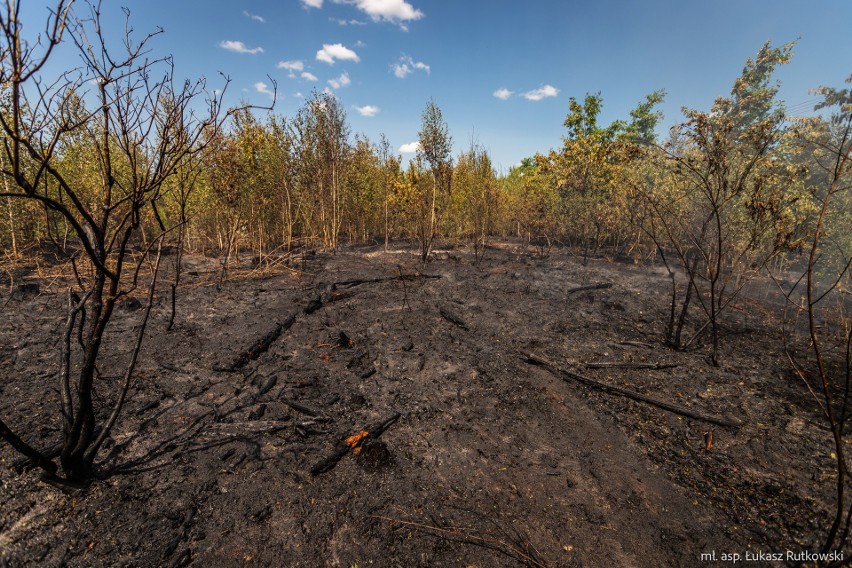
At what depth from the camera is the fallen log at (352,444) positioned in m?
3.71

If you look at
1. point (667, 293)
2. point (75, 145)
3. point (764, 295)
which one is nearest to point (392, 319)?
point (667, 293)

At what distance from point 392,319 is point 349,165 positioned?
13.7 m

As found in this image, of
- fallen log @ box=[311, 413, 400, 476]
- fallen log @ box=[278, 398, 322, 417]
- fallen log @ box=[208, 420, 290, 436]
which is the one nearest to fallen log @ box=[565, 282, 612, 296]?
fallen log @ box=[311, 413, 400, 476]

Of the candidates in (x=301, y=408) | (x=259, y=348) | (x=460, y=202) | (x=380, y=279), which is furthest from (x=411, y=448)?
(x=460, y=202)

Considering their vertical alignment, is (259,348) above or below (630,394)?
above

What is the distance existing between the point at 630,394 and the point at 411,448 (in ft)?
11.4

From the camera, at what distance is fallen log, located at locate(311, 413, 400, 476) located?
146 inches

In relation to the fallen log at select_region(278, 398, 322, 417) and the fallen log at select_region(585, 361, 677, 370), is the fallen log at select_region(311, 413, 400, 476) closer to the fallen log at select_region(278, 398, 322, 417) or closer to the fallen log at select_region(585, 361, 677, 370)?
the fallen log at select_region(278, 398, 322, 417)

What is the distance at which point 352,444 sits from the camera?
4.05 meters

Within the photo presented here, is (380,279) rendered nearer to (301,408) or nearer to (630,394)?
(301,408)

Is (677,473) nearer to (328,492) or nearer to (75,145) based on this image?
(328,492)

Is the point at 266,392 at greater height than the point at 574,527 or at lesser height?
greater

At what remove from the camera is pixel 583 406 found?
5.11 metres

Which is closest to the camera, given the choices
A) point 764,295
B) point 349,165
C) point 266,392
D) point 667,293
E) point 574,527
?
point 574,527
